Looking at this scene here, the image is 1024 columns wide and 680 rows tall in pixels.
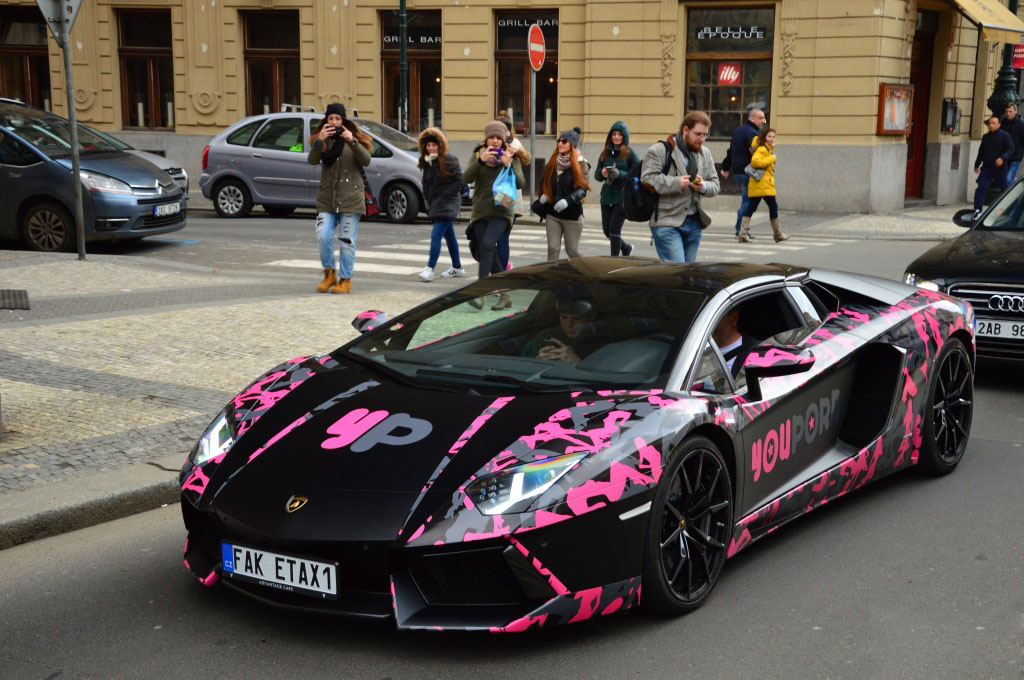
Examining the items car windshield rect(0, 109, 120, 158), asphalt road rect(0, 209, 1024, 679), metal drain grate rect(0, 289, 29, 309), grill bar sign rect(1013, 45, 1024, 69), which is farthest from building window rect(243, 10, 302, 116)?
asphalt road rect(0, 209, 1024, 679)

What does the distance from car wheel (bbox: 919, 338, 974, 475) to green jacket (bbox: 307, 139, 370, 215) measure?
7022mm

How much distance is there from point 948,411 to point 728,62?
759 inches

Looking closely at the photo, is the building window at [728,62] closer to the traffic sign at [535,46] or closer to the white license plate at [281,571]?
the traffic sign at [535,46]

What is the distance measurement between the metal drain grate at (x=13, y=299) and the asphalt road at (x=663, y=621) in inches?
185

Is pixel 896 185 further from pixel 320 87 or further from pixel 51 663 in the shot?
pixel 51 663

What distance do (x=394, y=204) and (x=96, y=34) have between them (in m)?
12.5

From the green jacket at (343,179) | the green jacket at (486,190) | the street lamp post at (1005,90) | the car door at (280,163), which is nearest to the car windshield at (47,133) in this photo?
the car door at (280,163)

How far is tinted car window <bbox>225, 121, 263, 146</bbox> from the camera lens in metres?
20.8

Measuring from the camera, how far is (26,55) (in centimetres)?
2980

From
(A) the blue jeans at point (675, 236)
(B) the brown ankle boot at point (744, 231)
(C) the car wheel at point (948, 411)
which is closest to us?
(C) the car wheel at point (948, 411)

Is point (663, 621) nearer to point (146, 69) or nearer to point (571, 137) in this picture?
point (571, 137)

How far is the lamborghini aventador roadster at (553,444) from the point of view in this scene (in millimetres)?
3830

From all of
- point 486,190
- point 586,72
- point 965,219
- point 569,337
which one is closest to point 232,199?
point 586,72

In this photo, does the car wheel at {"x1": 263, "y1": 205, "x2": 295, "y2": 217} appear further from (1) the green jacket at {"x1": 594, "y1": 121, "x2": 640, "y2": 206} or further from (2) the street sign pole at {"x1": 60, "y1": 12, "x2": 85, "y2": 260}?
(1) the green jacket at {"x1": 594, "y1": 121, "x2": 640, "y2": 206}
